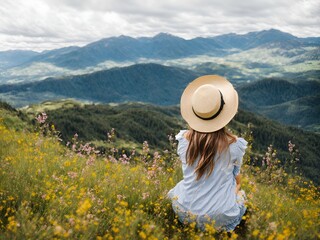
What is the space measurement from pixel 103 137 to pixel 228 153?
471 feet

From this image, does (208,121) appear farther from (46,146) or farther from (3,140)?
(3,140)

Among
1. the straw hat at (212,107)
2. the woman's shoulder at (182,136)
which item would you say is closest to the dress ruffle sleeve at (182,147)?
the woman's shoulder at (182,136)

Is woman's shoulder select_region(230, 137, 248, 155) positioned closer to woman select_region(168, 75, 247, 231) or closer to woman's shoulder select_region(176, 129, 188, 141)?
woman select_region(168, 75, 247, 231)

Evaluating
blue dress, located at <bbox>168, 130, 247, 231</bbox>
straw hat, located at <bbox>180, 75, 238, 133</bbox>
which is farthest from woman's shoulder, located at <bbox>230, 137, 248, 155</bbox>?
straw hat, located at <bbox>180, 75, 238, 133</bbox>

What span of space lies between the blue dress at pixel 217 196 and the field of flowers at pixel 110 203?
0.69 ft

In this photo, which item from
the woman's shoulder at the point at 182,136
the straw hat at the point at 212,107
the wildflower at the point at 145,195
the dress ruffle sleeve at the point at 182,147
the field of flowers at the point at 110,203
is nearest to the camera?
the field of flowers at the point at 110,203

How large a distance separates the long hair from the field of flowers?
867mm

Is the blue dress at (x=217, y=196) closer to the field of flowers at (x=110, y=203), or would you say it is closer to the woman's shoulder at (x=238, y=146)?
the woman's shoulder at (x=238, y=146)

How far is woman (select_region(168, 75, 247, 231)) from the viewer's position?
4891mm

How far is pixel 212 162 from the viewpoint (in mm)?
4977

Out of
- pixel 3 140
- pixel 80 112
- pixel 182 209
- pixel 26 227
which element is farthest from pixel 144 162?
pixel 80 112

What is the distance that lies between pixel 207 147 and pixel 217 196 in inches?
31.5

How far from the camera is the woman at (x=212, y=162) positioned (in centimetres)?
489

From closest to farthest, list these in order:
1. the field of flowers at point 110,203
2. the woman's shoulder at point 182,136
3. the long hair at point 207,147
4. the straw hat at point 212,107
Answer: the field of flowers at point 110,203 < the straw hat at point 212,107 < the long hair at point 207,147 < the woman's shoulder at point 182,136
